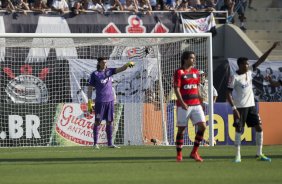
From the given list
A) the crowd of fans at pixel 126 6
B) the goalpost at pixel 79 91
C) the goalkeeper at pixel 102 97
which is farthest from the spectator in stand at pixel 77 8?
the goalkeeper at pixel 102 97

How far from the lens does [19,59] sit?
2767 cm

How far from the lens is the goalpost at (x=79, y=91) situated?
2641 centimetres

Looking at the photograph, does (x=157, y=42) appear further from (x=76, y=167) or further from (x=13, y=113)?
(x=76, y=167)

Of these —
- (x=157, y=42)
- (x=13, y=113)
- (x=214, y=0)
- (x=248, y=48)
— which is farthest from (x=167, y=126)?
(x=214, y=0)

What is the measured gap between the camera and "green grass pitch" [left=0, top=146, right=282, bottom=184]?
47.9 feet

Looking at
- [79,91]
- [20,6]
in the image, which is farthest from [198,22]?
[79,91]

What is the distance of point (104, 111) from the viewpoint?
957 inches

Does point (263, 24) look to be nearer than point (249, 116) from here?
No

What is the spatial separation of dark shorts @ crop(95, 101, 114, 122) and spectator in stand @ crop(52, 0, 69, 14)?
9.79 meters

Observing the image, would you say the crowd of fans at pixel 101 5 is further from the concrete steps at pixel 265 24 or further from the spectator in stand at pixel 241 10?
the concrete steps at pixel 265 24

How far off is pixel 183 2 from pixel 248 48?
300cm

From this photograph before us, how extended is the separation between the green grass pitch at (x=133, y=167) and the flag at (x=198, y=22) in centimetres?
1280

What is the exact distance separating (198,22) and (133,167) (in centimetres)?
1877

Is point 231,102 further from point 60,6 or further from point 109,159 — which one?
point 60,6
